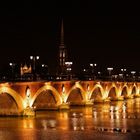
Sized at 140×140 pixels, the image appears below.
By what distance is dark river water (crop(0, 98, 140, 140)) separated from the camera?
42719 mm

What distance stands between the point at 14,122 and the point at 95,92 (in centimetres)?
4144

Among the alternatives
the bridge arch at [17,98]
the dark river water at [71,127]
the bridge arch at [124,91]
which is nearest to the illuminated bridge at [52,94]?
the bridge arch at [17,98]

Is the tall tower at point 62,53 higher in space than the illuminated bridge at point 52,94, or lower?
higher

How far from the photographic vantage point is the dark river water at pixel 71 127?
4272cm

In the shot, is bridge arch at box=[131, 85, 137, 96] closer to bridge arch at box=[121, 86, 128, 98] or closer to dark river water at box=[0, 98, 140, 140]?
bridge arch at box=[121, 86, 128, 98]

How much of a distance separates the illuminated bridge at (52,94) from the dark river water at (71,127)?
2150 millimetres

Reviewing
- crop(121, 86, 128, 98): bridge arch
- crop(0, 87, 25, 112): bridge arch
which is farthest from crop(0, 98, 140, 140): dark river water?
crop(121, 86, 128, 98): bridge arch

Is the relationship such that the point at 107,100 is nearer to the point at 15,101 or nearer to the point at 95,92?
the point at 95,92

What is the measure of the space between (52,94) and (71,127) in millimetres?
21032

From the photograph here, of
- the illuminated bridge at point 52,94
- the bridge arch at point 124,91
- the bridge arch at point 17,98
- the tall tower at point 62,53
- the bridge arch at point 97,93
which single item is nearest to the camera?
the bridge arch at point 17,98

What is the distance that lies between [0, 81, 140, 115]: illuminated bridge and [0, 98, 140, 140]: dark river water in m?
2.15

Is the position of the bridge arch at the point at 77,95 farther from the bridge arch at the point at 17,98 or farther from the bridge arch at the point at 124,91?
the bridge arch at the point at 124,91

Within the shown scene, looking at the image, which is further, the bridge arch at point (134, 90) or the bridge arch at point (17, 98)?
the bridge arch at point (134, 90)

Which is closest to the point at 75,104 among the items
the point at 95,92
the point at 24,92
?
the point at 95,92
